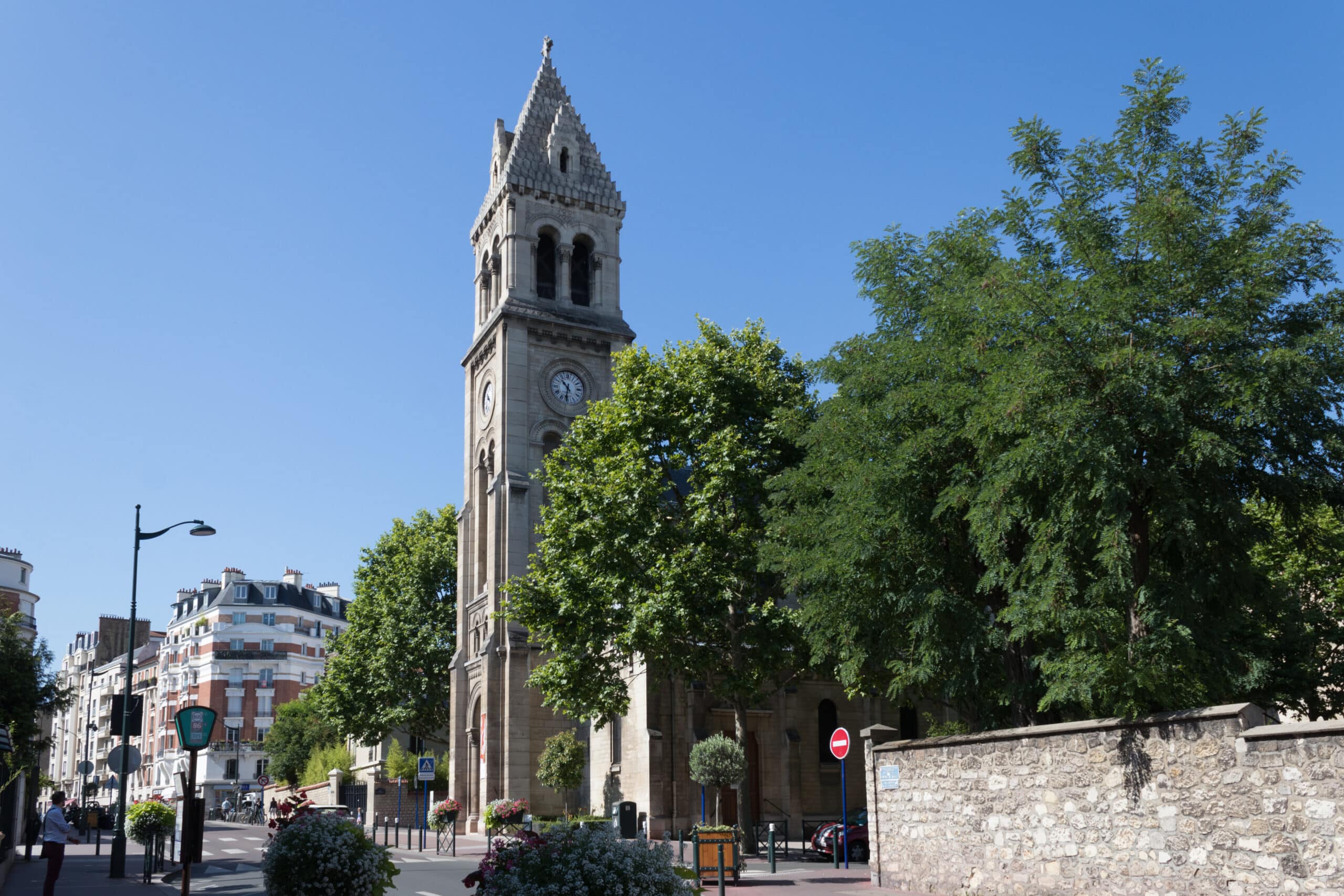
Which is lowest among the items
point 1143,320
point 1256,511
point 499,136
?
point 1256,511

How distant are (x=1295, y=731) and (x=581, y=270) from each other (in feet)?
142

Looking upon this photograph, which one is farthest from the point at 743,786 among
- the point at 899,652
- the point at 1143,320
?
the point at 1143,320

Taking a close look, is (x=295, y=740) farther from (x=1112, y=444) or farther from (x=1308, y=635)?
(x=1112, y=444)

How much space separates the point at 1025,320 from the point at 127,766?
21.7 meters

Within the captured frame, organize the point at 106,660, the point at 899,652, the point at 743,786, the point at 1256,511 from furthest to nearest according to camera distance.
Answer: the point at 106,660 → the point at 743,786 → the point at 899,652 → the point at 1256,511

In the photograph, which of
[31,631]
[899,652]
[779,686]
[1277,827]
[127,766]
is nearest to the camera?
[1277,827]

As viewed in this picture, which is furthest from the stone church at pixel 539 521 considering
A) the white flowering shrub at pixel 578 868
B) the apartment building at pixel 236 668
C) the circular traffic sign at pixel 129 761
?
the apartment building at pixel 236 668

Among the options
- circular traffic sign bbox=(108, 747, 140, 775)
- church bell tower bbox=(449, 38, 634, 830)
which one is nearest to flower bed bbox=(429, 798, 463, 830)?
church bell tower bbox=(449, 38, 634, 830)

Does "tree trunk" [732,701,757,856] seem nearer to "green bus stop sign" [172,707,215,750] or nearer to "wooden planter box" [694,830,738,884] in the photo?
"wooden planter box" [694,830,738,884]

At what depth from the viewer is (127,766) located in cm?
2641

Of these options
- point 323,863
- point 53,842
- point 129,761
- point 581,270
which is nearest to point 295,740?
point 581,270

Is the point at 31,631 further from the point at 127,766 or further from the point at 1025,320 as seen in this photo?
the point at 1025,320

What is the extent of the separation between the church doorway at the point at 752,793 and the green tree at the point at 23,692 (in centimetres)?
2119

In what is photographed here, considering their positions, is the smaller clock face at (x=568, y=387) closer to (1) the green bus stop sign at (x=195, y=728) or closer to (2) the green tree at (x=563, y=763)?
(2) the green tree at (x=563, y=763)
